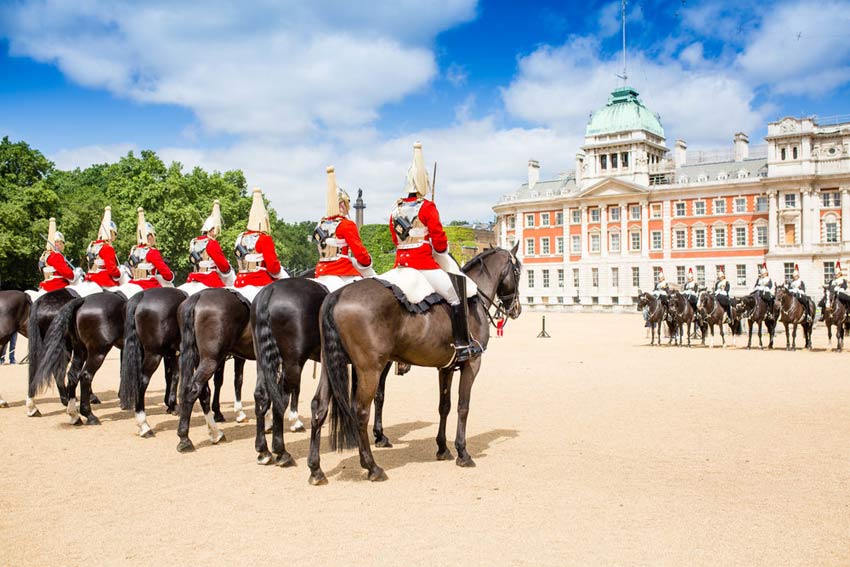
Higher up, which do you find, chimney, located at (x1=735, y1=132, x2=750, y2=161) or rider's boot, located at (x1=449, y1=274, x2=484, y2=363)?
chimney, located at (x1=735, y1=132, x2=750, y2=161)

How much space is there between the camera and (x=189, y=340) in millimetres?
9602

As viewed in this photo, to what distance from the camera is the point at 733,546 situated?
5.59 meters

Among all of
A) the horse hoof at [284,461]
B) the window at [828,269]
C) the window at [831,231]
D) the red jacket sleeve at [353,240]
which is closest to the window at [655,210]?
the window at [831,231]

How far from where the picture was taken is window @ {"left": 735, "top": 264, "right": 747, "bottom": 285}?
6944 centimetres

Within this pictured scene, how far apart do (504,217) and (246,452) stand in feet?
256

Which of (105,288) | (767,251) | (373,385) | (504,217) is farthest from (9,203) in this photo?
(767,251)

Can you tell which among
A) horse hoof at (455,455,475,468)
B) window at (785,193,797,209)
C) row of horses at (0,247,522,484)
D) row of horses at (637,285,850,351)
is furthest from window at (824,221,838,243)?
horse hoof at (455,455,475,468)

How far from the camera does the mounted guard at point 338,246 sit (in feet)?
31.1

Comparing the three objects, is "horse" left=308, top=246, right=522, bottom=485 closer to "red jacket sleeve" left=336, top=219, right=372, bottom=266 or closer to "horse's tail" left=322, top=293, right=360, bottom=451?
"horse's tail" left=322, top=293, right=360, bottom=451

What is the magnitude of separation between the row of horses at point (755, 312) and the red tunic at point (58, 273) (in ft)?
66.5

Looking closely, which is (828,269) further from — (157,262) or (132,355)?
(132,355)

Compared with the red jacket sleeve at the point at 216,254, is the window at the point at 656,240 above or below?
above

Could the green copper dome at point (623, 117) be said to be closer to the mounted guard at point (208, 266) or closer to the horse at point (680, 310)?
the horse at point (680, 310)

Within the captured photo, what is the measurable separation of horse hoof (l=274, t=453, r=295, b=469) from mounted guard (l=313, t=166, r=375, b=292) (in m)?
2.21
